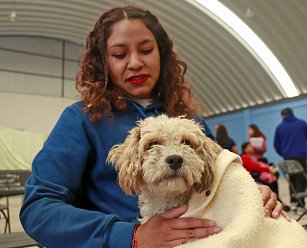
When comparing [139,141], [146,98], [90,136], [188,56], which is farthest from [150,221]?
[188,56]

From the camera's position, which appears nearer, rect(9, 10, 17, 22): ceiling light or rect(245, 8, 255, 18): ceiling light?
rect(245, 8, 255, 18): ceiling light

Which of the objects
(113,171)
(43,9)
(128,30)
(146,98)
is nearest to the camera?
(113,171)

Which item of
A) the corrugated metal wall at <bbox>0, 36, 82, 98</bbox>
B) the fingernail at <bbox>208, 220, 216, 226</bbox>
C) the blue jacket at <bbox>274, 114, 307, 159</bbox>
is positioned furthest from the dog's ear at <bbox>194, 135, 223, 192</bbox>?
the corrugated metal wall at <bbox>0, 36, 82, 98</bbox>

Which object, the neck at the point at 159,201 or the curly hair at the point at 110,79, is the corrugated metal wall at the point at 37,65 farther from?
the neck at the point at 159,201

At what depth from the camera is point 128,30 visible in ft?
5.69

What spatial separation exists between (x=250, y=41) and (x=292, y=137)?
703 cm

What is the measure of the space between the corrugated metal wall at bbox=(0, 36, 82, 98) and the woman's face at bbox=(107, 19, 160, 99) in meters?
14.4

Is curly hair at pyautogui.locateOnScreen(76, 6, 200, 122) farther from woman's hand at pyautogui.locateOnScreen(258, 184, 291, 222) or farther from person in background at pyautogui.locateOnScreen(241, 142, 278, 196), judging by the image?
person in background at pyautogui.locateOnScreen(241, 142, 278, 196)

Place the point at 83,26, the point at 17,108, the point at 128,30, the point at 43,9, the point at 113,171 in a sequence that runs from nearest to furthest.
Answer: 1. the point at 113,171
2. the point at 128,30
3. the point at 43,9
4. the point at 83,26
5. the point at 17,108

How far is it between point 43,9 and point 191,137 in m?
13.1

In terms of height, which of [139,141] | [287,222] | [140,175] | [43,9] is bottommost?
[287,222]

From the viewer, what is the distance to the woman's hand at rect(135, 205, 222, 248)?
1.30 m

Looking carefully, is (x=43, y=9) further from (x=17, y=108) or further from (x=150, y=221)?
(x=150, y=221)

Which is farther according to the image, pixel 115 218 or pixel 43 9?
pixel 43 9
